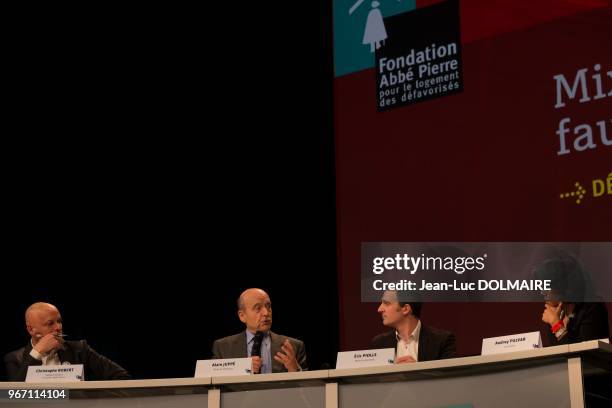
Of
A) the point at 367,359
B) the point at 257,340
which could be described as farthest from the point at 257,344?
the point at 367,359

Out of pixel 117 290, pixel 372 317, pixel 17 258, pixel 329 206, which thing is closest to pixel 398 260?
pixel 372 317

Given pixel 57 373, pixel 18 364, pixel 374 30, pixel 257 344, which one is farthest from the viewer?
pixel 374 30

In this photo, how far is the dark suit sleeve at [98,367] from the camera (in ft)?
13.4

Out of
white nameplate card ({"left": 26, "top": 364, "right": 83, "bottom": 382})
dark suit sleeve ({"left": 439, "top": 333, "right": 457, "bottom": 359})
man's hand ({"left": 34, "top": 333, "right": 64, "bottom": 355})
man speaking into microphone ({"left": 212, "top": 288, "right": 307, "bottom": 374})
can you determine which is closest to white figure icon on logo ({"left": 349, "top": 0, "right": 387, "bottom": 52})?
man speaking into microphone ({"left": 212, "top": 288, "right": 307, "bottom": 374})

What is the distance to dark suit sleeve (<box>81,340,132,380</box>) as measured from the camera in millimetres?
4082

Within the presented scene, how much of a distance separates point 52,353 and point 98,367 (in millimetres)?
214

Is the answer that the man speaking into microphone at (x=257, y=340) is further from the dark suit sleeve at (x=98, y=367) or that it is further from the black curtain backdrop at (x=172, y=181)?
the black curtain backdrop at (x=172, y=181)

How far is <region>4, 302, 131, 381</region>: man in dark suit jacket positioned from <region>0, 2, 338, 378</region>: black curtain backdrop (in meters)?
1.41

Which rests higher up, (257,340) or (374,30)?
(374,30)

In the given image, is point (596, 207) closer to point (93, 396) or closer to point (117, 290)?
point (93, 396)

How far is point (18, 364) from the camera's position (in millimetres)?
4094

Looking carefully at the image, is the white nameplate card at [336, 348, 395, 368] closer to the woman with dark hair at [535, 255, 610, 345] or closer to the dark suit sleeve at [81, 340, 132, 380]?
the woman with dark hair at [535, 255, 610, 345]

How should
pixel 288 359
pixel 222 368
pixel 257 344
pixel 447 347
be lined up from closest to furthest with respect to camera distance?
pixel 222 368 → pixel 288 359 → pixel 447 347 → pixel 257 344

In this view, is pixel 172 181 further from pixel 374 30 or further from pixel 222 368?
pixel 222 368
